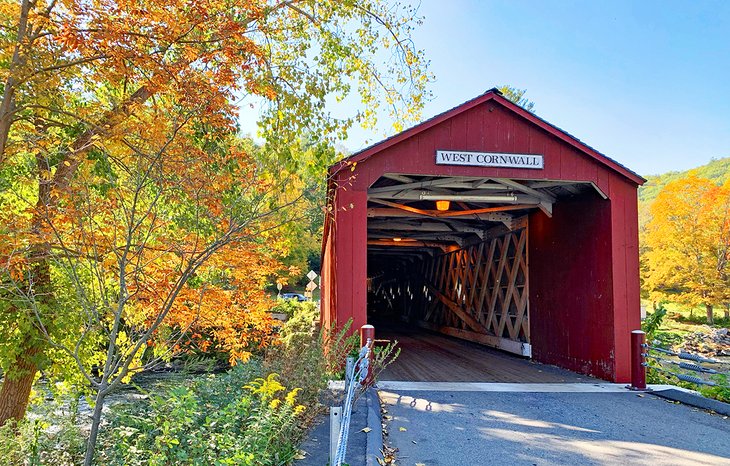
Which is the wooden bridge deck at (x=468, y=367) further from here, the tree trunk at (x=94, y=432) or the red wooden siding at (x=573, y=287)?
the tree trunk at (x=94, y=432)

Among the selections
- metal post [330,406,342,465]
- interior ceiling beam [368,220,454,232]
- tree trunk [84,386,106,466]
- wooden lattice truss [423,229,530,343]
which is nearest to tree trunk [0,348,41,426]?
tree trunk [84,386,106,466]

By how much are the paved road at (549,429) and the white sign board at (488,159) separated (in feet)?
10.0

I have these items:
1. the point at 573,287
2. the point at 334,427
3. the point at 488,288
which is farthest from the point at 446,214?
the point at 334,427

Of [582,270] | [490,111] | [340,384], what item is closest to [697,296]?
[582,270]

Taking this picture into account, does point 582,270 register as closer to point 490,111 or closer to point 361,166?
point 490,111

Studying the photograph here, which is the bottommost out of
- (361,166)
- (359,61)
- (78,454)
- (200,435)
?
(78,454)

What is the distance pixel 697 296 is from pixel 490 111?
24.6 meters

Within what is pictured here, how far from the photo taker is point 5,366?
22.4ft

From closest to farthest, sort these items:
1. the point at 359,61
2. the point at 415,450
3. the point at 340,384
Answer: the point at 415,450, the point at 340,384, the point at 359,61

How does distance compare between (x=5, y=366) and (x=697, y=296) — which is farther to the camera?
(x=697, y=296)

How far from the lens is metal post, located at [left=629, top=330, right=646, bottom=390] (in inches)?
274

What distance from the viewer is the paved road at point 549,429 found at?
13.5 feet

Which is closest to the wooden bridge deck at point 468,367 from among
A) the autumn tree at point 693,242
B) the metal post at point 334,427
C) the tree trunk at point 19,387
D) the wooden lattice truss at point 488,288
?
the wooden lattice truss at point 488,288

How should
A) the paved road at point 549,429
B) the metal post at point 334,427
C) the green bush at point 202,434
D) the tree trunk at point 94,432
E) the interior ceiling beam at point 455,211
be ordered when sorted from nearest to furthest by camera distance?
the metal post at point 334,427, the green bush at point 202,434, the tree trunk at point 94,432, the paved road at point 549,429, the interior ceiling beam at point 455,211
